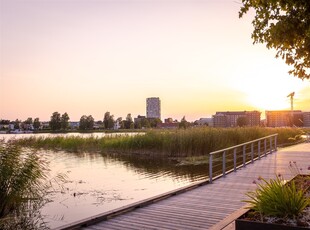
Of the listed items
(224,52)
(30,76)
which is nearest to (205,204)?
(224,52)

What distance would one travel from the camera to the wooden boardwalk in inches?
249

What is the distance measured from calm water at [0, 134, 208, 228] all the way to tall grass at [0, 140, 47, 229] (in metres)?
0.62

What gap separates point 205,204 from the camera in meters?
7.89

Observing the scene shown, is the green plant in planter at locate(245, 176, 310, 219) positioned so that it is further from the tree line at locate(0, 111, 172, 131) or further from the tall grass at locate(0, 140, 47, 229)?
the tree line at locate(0, 111, 172, 131)

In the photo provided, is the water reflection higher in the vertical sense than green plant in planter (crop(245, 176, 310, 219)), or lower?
lower

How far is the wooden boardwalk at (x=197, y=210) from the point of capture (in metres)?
6.32

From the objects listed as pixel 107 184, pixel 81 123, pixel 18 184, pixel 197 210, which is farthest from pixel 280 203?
pixel 81 123

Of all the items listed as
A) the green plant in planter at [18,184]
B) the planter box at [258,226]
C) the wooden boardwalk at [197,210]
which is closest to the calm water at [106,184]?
the green plant in planter at [18,184]

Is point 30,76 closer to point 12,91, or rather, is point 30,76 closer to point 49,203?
point 12,91

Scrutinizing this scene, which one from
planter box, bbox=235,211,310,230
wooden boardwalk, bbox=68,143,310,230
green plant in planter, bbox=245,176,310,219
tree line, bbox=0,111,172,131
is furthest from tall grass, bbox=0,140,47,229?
tree line, bbox=0,111,172,131

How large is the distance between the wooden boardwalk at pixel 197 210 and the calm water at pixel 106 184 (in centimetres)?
183

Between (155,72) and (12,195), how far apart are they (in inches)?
578

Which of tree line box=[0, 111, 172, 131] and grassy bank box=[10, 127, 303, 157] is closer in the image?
grassy bank box=[10, 127, 303, 157]

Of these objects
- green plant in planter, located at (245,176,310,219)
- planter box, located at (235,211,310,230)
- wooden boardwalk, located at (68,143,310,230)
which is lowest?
wooden boardwalk, located at (68,143,310,230)
